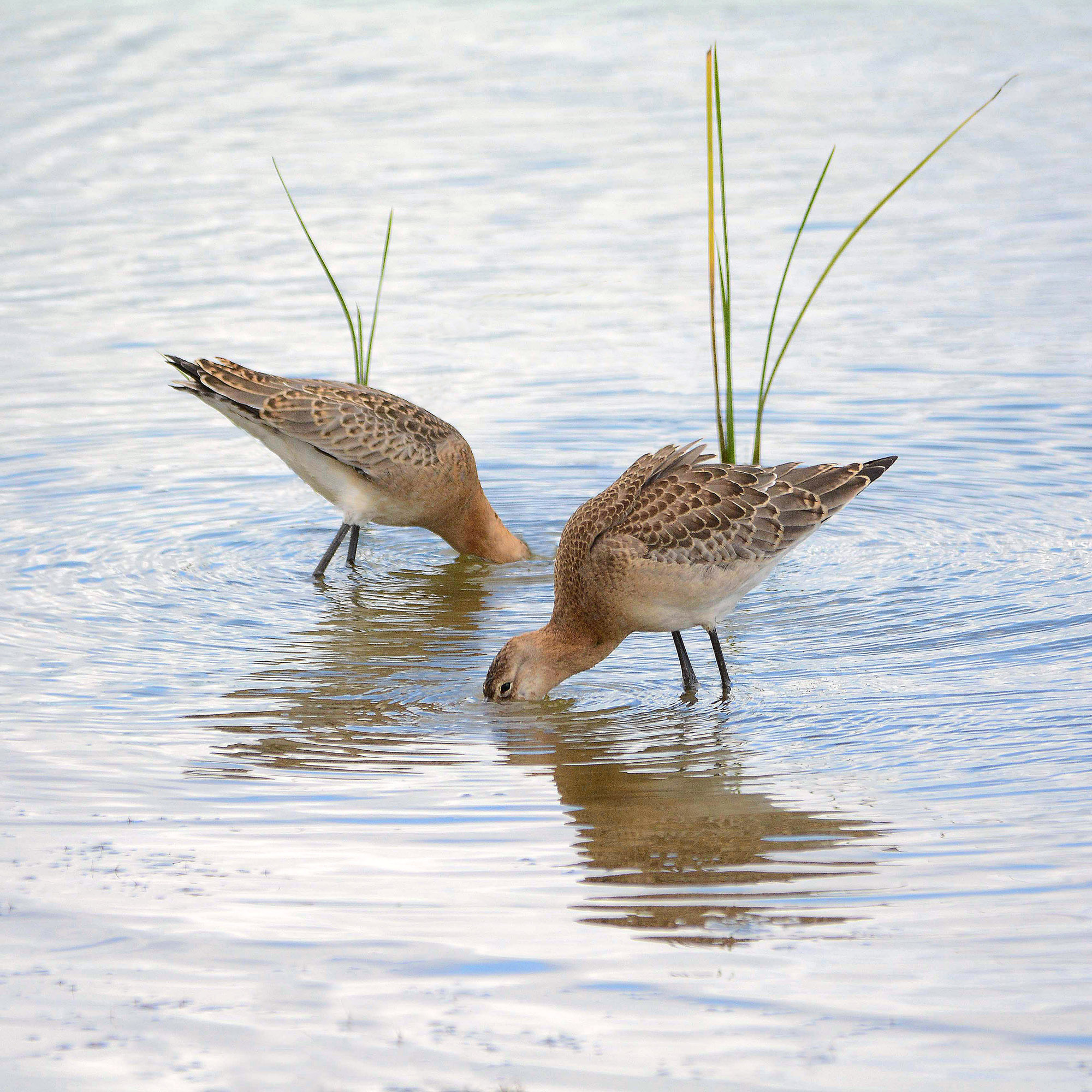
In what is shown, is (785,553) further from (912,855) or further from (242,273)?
(242,273)

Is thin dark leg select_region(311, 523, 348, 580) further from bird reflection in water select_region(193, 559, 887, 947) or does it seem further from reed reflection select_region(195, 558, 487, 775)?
bird reflection in water select_region(193, 559, 887, 947)

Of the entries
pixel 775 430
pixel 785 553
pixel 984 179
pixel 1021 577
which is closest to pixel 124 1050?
pixel 785 553

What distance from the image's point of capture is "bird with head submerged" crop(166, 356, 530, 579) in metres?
8.86

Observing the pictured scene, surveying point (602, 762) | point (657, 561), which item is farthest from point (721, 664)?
point (602, 762)

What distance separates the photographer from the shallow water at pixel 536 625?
4316mm

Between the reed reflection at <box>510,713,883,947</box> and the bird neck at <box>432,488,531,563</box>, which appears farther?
the bird neck at <box>432,488,531,563</box>

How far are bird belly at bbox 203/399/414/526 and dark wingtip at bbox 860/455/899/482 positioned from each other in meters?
2.75

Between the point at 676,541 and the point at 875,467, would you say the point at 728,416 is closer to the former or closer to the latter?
the point at 875,467

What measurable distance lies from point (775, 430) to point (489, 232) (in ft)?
15.7

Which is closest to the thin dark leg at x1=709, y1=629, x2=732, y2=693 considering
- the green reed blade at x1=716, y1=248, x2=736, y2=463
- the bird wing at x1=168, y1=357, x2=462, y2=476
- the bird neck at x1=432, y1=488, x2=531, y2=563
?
the green reed blade at x1=716, y1=248, x2=736, y2=463

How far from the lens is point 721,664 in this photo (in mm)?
6938

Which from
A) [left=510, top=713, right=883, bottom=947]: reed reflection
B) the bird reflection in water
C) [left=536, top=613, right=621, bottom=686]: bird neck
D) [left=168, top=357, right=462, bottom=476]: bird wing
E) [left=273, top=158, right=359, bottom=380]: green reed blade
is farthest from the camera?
[left=168, top=357, right=462, bottom=476]: bird wing

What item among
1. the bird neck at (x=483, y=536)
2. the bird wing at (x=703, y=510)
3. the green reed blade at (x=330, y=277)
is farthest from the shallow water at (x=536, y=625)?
the green reed blade at (x=330, y=277)

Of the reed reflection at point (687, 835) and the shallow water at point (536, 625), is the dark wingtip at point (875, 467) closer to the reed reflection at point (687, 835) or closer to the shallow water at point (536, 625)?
the shallow water at point (536, 625)
